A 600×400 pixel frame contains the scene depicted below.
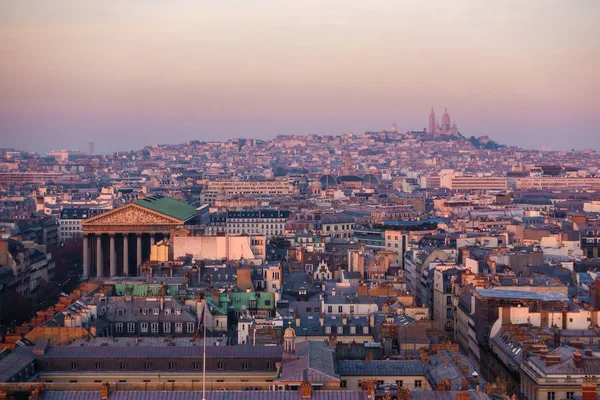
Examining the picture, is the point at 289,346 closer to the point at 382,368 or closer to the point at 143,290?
the point at 382,368

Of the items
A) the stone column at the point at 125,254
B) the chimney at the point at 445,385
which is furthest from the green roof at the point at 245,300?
the stone column at the point at 125,254

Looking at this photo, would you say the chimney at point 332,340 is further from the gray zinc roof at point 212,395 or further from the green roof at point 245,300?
the gray zinc roof at point 212,395

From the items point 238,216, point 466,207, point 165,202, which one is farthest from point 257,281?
point 466,207

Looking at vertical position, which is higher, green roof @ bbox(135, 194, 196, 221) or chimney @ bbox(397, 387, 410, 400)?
green roof @ bbox(135, 194, 196, 221)

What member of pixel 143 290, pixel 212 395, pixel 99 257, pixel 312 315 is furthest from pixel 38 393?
pixel 99 257

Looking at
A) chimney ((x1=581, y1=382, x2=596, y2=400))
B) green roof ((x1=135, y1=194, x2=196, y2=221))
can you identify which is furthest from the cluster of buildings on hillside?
green roof ((x1=135, y1=194, x2=196, y2=221))

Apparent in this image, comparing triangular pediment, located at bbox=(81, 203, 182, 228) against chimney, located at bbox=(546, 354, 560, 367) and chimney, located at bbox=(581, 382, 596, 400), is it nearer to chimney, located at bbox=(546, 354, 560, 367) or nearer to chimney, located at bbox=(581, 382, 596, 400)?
chimney, located at bbox=(546, 354, 560, 367)

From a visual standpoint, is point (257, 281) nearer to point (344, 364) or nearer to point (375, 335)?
point (375, 335)
